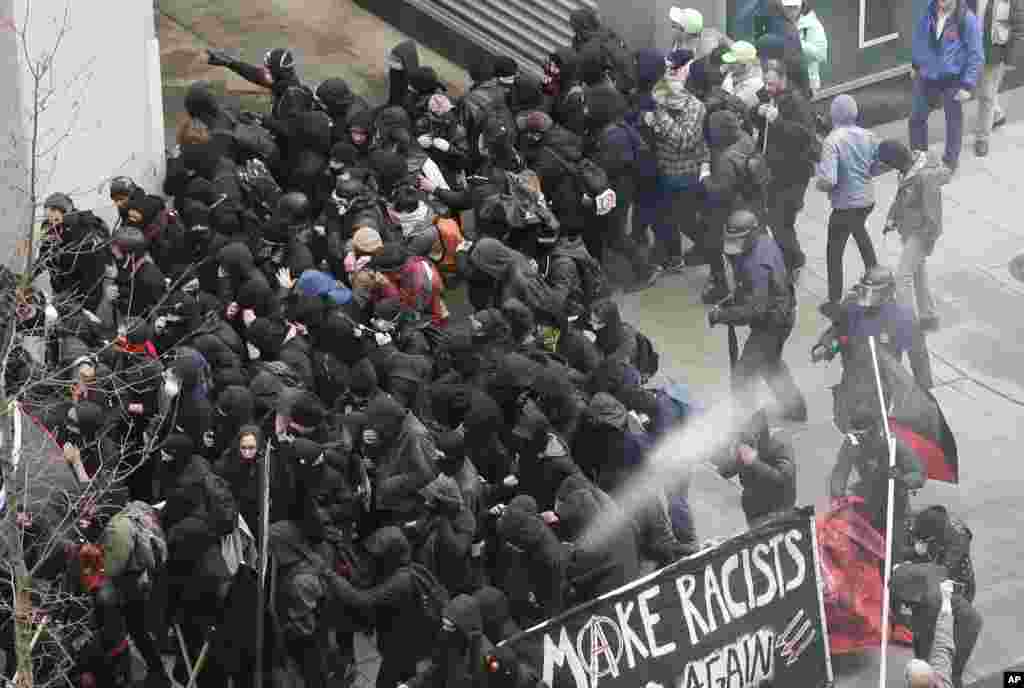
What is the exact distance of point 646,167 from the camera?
19578 mm

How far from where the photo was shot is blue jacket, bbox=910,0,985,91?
21.0 meters

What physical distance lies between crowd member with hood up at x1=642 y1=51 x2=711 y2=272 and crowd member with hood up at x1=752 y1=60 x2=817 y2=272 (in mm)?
513

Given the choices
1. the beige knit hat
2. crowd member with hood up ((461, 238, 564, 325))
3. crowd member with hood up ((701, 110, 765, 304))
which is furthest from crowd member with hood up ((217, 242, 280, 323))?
crowd member with hood up ((701, 110, 765, 304))

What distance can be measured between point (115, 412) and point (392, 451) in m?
1.80

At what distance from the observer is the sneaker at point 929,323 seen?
19500 millimetres

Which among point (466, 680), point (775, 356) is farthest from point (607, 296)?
point (466, 680)

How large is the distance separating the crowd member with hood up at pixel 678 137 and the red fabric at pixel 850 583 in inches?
186

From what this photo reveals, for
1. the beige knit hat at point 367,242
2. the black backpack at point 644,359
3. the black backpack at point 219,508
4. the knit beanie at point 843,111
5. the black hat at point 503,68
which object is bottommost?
the black backpack at point 219,508

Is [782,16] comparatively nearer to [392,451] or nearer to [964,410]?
[964,410]

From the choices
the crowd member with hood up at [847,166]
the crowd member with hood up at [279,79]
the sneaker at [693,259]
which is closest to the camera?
the crowd member with hood up at [279,79]

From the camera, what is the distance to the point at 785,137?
1947cm

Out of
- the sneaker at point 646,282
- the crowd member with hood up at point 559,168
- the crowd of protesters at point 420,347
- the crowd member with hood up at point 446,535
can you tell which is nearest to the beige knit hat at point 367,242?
the crowd of protesters at point 420,347

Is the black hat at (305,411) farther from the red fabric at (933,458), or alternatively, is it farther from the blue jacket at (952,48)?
the blue jacket at (952,48)

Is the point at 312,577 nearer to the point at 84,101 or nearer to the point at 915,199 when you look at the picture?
the point at 84,101
